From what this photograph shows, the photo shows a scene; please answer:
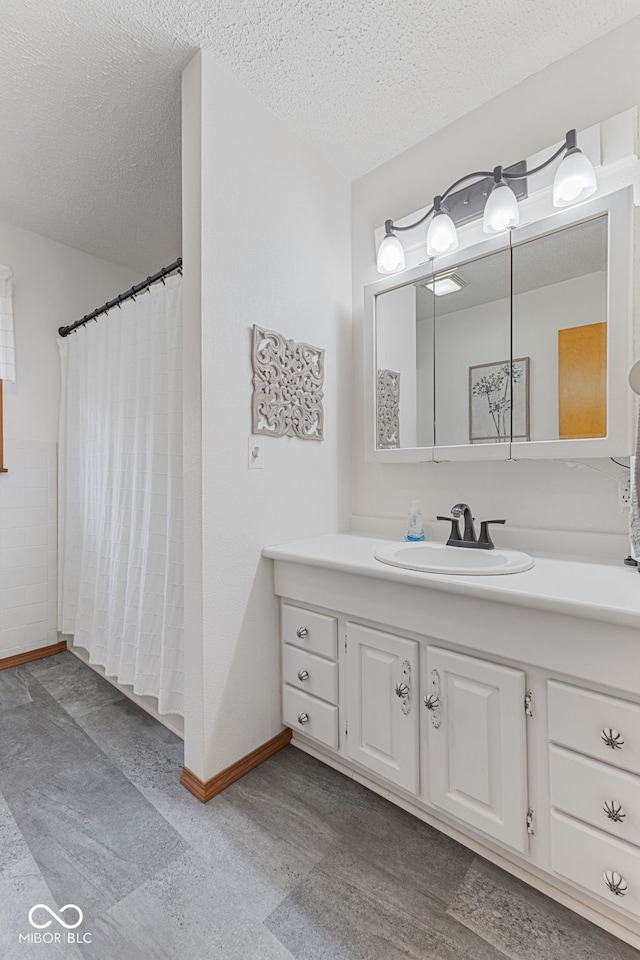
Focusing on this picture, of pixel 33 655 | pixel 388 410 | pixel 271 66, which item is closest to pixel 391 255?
pixel 388 410

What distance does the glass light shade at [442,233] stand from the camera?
166 centimetres

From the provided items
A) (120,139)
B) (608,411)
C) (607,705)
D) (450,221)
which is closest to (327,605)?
(607,705)

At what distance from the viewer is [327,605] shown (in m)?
1.52

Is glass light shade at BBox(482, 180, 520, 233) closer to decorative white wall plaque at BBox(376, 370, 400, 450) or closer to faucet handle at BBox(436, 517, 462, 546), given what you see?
decorative white wall plaque at BBox(376, 370, 400, 450)

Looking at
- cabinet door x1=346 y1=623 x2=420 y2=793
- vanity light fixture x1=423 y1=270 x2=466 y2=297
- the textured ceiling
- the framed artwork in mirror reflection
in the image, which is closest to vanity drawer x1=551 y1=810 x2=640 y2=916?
cabinet door x1=346 y1=623 x2=420 y2=793

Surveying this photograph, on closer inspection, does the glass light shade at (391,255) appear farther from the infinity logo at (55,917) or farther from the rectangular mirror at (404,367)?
the infinity logo at (55,917)

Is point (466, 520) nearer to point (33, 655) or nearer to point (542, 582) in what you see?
point (542, 582)

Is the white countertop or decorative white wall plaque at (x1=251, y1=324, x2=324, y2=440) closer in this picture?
the white countertop

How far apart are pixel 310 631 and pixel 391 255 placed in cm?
154

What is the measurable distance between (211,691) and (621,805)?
1154 millimetres

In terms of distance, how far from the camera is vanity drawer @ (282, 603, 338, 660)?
1.53 metres

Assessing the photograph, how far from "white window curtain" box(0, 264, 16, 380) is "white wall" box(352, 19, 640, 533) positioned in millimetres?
1883

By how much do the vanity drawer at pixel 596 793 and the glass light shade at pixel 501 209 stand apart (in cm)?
159

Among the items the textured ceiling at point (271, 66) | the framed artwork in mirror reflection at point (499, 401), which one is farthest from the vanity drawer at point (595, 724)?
the textured ceiling at point (271, 66)
